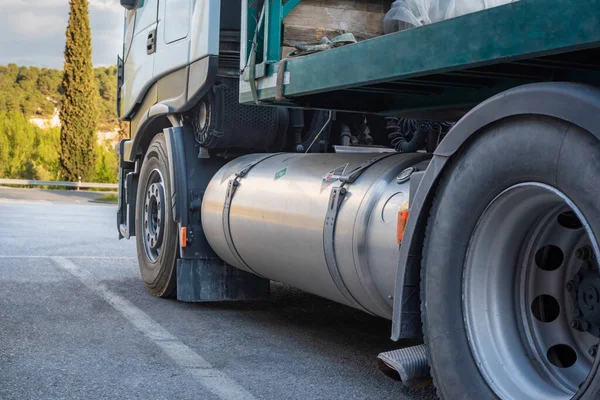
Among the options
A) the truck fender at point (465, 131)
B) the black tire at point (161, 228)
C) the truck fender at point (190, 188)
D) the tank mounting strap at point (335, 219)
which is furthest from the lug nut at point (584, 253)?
the black tire at point (161, 228)

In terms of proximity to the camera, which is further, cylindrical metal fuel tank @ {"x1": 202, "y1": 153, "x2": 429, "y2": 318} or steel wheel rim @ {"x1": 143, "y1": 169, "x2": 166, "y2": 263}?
steel wheel rim @ {"x1": 143, "y1": 169, "x2": 166, "y2": 263}

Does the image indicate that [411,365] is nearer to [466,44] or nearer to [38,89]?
[466,44]

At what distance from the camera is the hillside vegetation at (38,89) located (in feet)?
216

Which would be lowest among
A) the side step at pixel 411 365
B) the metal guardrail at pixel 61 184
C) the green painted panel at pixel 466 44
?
the metal guardrail at pixel 61 184

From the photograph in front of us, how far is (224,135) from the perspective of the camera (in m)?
6.12

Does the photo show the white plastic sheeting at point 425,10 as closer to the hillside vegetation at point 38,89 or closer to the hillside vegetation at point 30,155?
the hillside vegetation at point 30,155

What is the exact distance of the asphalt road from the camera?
409cm

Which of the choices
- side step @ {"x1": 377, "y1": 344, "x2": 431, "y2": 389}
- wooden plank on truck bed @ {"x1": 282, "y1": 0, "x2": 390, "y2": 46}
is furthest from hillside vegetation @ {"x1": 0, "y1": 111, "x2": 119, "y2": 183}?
side step @ {"x1": 377, "y1": 344, "x2": 431, "y2": 389}

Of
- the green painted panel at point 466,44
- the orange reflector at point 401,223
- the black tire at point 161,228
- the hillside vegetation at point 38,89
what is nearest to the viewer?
the green painted panel at point 466,44

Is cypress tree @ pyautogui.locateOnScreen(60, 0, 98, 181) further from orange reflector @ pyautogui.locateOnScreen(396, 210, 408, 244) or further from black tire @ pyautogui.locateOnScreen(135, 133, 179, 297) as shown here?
orange reflector @ pyautogui.locateOnScreen(396, 210, 408, 244)

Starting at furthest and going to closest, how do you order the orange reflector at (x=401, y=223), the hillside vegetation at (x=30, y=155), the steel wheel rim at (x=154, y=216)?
the hillside vegetation at (x=30, y=155) < the steel wheel rim at (x=154, y=216) < the orange reflector at (x=401, y=223)

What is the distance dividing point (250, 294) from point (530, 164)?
396 cm

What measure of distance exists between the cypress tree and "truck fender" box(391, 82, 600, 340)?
33641mm

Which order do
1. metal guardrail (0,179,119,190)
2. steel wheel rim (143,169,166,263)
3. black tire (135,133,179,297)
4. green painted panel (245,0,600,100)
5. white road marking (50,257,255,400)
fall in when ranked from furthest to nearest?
metal guardrail (0,179,119,190)
steel wheel rim (143,169,166,263)
black tire (135,133,179,297)
white road marking (50,257,255,400)
green painted panel (245,0,600,100)
